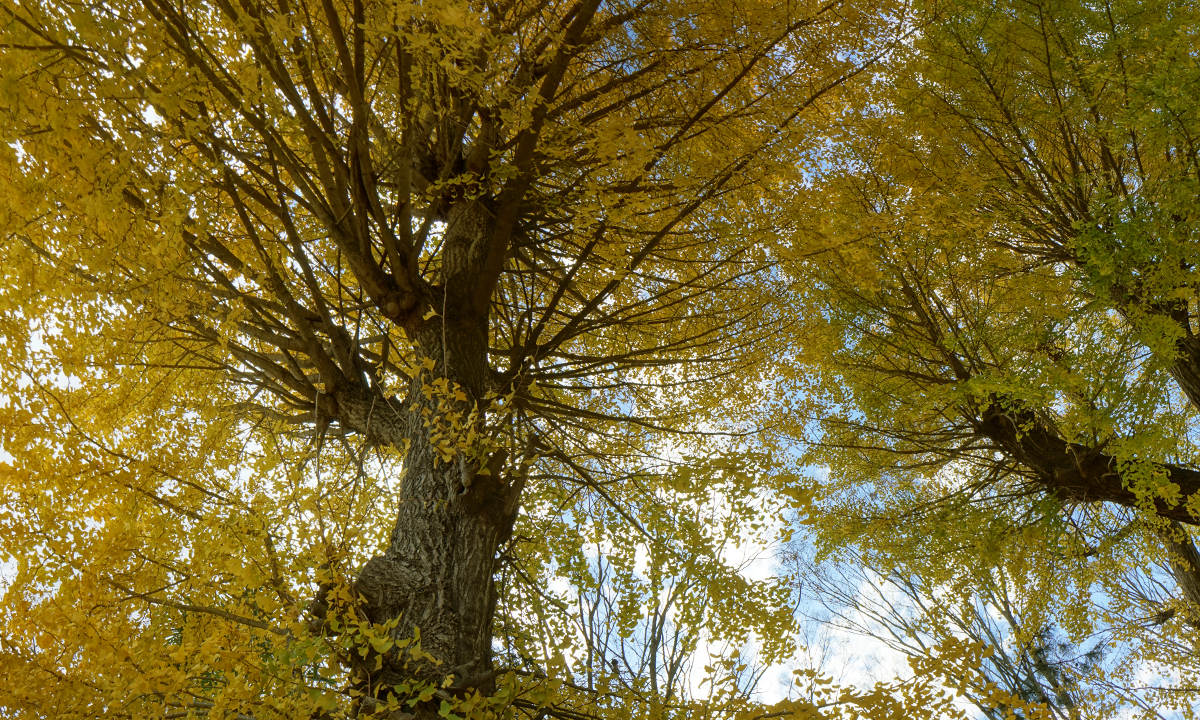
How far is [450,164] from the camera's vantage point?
336 cm

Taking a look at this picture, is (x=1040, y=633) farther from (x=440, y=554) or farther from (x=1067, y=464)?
(x=440, y=554)

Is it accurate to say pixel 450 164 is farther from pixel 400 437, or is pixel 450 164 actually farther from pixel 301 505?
pixel 301 505

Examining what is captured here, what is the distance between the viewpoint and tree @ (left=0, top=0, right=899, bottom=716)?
1992 mm

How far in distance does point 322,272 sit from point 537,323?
2.05m

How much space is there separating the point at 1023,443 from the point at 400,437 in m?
5.16

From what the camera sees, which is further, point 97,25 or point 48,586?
point 48,586

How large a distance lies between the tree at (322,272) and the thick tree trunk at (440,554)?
1 cm

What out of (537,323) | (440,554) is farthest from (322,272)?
(440,554)

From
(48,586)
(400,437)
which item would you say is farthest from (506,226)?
(48,586)

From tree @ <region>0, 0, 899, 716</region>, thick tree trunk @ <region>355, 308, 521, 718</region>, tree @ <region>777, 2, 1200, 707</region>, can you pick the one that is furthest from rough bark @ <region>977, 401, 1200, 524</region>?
thick tree trunk @ <region>355, 308, 521, 718</region>

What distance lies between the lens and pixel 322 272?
4.64 meters

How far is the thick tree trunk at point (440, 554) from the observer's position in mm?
2416

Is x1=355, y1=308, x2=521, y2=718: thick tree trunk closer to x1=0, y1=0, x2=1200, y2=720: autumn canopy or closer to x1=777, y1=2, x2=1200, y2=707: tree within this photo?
x1=0, y1=0, x2=1200, y2=720: autumn canopy

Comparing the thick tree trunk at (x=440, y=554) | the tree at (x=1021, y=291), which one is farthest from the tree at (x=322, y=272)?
the tree at (x=1021, y=291)
